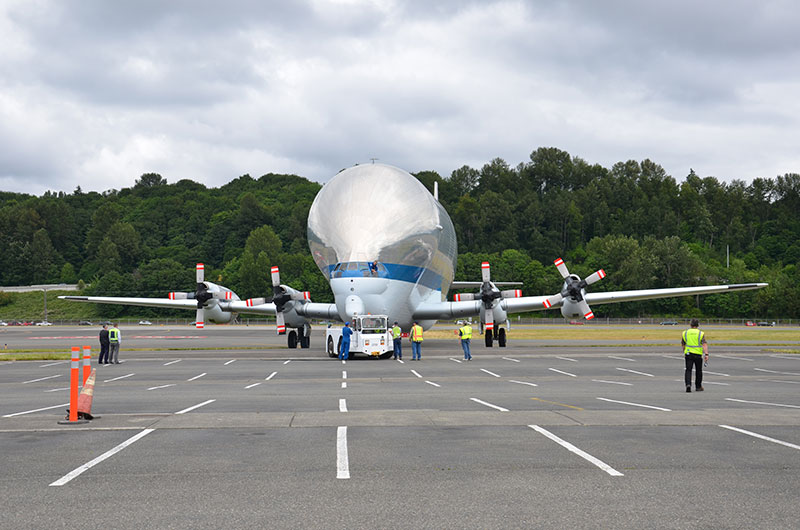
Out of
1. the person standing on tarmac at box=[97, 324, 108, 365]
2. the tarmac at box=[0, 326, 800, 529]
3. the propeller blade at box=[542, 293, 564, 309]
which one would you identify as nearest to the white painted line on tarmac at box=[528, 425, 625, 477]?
the tarmac at box=[0, 326, 800, 529]

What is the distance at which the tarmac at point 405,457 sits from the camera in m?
6.66

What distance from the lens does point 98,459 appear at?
9164 millimetres

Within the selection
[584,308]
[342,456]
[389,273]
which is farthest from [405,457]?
[584,308]

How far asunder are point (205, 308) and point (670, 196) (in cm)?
13418

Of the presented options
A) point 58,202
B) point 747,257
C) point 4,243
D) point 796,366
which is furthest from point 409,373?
point 58,202

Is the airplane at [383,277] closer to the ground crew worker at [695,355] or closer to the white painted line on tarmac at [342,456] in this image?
the ground crew worker at [695,355]

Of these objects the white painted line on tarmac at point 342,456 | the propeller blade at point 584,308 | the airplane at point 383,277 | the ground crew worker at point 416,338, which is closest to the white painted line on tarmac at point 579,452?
the white painted line on tarmac at point 342,456

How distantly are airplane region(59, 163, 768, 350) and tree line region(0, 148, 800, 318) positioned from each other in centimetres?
7216

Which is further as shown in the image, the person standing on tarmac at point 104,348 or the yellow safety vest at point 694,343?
the person standing on tarmac at point 104,348

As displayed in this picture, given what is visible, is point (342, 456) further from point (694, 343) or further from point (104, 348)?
point (104, 348)

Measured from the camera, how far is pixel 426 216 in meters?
40.8

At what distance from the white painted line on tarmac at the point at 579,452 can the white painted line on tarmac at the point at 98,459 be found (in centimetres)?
592

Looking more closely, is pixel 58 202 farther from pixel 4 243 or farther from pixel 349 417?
pixel 349 417

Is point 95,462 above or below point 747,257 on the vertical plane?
below
